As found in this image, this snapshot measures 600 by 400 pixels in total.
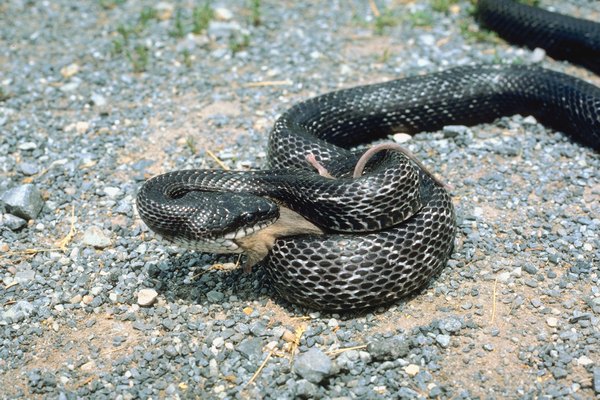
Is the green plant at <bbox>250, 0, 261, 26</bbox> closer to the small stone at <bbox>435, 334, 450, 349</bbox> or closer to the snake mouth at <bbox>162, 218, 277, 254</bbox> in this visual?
the snake mouth at <bbox>162, 218, 277, 254</bbox>

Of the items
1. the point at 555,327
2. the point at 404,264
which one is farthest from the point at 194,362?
the point at 555,327

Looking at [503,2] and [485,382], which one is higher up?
[503,2]

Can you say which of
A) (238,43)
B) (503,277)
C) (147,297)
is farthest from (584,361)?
(238,43)

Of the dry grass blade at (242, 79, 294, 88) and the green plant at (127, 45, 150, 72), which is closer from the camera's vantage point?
the dry grass blade at (242, 79, 294, 88)

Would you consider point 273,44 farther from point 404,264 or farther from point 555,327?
point 555,327

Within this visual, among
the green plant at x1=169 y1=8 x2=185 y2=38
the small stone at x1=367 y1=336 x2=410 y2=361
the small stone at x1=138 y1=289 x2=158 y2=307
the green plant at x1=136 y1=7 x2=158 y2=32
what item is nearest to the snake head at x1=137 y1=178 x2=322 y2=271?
the small stone at x1=138 y1=289 x2=158 y2=307

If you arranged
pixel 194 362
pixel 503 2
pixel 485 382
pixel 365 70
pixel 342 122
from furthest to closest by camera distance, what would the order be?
pixel 503 2 → pixel 365 70 → pixel 342 122 → pixel 194 362 → pixel 485 382

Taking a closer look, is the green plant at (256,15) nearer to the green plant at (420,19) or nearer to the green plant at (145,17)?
the green plant at (145,17)
